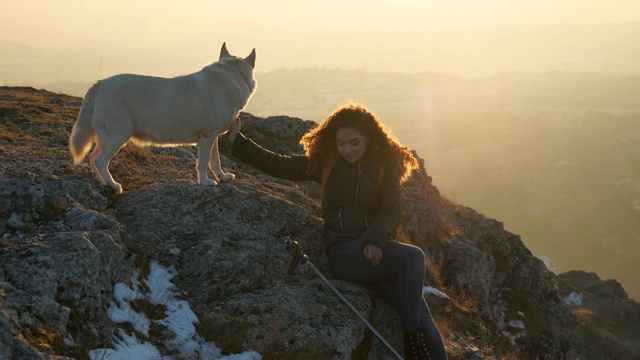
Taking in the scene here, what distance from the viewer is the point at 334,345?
6.45 m

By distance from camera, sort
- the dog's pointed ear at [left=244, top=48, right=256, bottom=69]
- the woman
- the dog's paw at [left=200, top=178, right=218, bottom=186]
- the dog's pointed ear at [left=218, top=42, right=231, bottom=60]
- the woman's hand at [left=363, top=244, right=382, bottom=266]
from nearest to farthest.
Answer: the woman < the woman's hand at [left=363, top=244, right=382, bottom=266] < the dog's paw at [left=200, top=178, right=218, bottom=186] < the dog's pointed ear at [left=244, top=48, right=256, bottom=69] < the dog's pointed ear at [left=218, top=42, right=231, bottom=60]

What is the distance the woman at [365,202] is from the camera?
6746 mm

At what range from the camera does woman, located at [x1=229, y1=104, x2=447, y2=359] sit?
22.1 ft

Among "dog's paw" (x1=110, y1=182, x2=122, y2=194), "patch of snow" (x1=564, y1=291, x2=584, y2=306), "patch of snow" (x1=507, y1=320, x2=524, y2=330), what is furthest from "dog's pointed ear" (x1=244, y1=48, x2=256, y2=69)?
"patch of snow" (x1=564, y1=291, x2=584, y2=306)

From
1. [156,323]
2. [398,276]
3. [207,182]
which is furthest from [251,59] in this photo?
[156,323]

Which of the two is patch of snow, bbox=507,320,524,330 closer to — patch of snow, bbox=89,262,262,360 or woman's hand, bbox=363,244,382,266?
woman's hand, bbox=363,244,382,266

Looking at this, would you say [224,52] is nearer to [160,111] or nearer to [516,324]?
[160,111]

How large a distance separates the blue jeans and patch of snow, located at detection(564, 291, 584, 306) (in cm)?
3834

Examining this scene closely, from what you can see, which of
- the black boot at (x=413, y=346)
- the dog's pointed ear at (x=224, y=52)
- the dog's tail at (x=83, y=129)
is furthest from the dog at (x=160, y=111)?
the black boot at (x=413, y=346)

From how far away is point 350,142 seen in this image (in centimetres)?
757

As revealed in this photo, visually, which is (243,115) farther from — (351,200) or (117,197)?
(351,200)

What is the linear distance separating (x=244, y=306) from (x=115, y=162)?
5.25m

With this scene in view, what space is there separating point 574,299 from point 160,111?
4130 cm

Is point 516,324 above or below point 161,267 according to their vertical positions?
below
